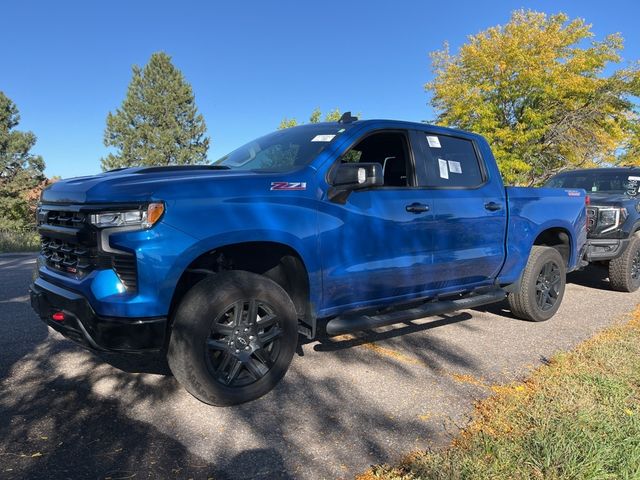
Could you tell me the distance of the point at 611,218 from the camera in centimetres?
658

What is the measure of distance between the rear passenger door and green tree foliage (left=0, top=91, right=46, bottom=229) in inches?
1718

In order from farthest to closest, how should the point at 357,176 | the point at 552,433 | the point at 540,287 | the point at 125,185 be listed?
the point at 540,287
the point at 357,176
the point at 125,185
the point at 552,433

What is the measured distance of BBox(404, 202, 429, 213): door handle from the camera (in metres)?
3.79

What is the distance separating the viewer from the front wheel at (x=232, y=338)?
285 centimetres

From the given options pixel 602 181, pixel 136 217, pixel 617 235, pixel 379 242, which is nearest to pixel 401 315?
pixel 379 242

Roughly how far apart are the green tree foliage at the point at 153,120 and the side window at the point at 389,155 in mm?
41102

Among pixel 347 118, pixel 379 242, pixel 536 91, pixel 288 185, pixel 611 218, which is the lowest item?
pixel 611 218

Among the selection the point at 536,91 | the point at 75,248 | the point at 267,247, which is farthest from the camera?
the point at 536,91

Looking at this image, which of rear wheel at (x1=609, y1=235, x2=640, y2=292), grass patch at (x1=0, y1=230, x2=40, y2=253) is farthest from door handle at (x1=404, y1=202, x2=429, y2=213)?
grass patch at (x1=0, y1=230, x2=40, y2=253)

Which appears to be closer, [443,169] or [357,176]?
[357,176]

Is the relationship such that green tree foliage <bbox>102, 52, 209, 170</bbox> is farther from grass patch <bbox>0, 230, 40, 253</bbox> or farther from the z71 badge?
the z71 badge

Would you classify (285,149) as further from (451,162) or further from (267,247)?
(451,162)

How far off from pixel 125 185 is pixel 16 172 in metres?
46.7

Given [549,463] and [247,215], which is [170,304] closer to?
[247,215]
